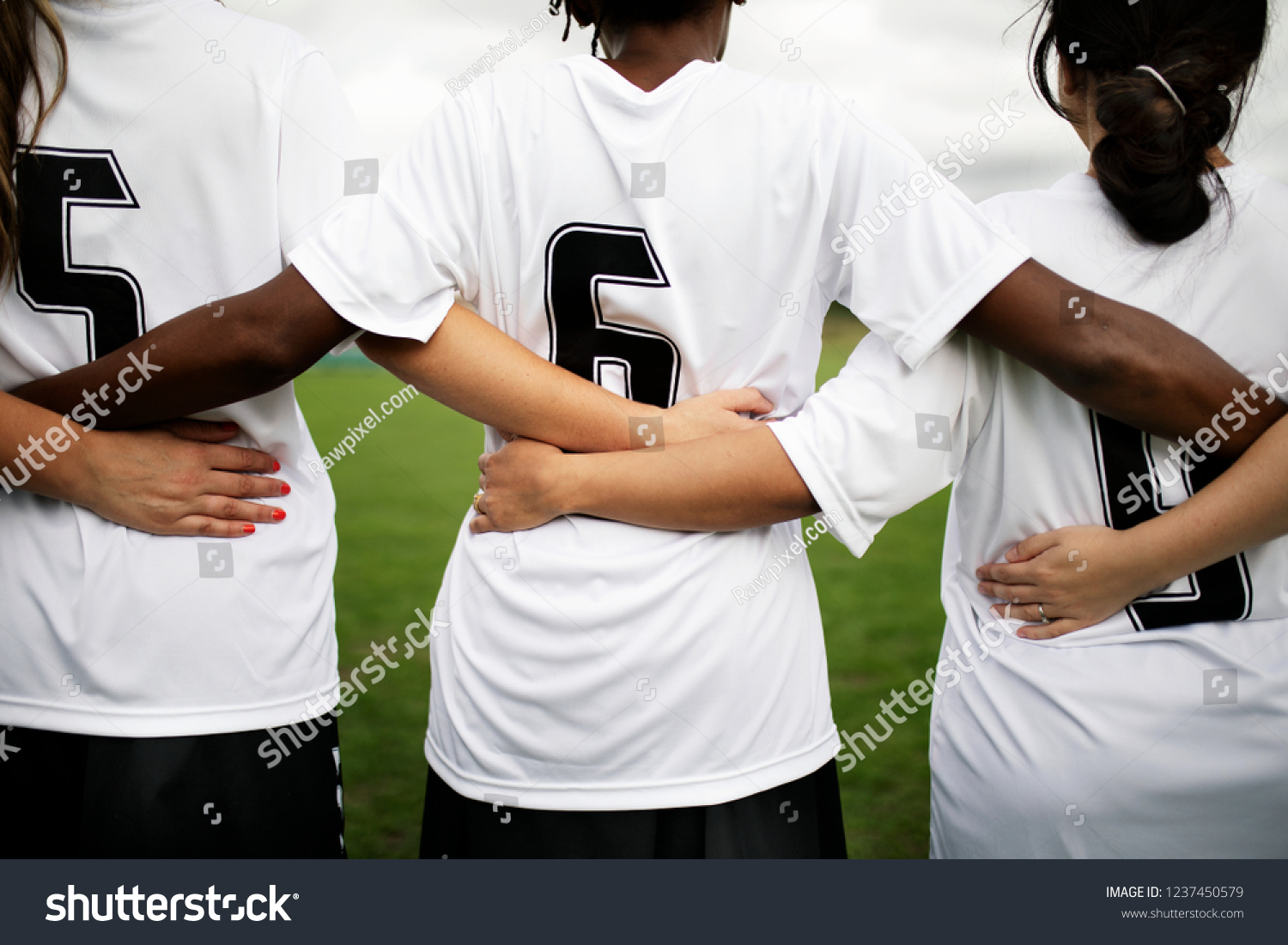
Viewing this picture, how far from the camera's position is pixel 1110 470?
1511 millimetres

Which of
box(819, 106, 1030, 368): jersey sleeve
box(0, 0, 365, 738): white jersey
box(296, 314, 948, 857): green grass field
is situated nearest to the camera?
box(819, 106, 1030, 368): jersey sleeve

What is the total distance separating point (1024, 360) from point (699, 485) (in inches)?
19.0

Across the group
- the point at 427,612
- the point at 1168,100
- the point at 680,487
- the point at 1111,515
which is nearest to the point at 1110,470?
the point at 1111,515

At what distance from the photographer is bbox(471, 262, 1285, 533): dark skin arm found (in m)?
1.37

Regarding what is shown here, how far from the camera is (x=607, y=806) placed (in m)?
1.41

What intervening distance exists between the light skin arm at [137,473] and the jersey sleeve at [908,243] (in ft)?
3.14

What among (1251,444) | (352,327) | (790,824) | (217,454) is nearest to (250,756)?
(217,454)

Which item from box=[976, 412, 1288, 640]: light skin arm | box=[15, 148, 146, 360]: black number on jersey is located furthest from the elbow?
box=[976, 412, 1288, 640]: light skin arm

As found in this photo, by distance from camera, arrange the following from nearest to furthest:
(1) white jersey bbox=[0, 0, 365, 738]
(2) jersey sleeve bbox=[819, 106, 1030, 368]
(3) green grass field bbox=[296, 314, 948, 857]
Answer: (2) jersey sleeve bbox=[819, 106, 1030, 368] < (1) white jersey bbox=[0, 0, 365, 738] < (3) green grass field bbox=[296, 314, 948, 857]

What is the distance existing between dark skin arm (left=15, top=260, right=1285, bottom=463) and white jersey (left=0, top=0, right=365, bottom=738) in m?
0.08

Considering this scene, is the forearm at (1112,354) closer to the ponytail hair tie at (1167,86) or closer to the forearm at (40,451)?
the ponytail hair tie at (1167,86)

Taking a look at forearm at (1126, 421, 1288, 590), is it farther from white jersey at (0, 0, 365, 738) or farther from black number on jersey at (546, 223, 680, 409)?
white jersey at (0, 0, 365, 738)

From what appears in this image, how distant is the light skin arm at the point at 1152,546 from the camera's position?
144 centimetres

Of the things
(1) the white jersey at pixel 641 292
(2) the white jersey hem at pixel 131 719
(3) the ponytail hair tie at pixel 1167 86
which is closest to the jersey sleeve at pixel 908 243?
(1) the white jersey at pixel 641 292
